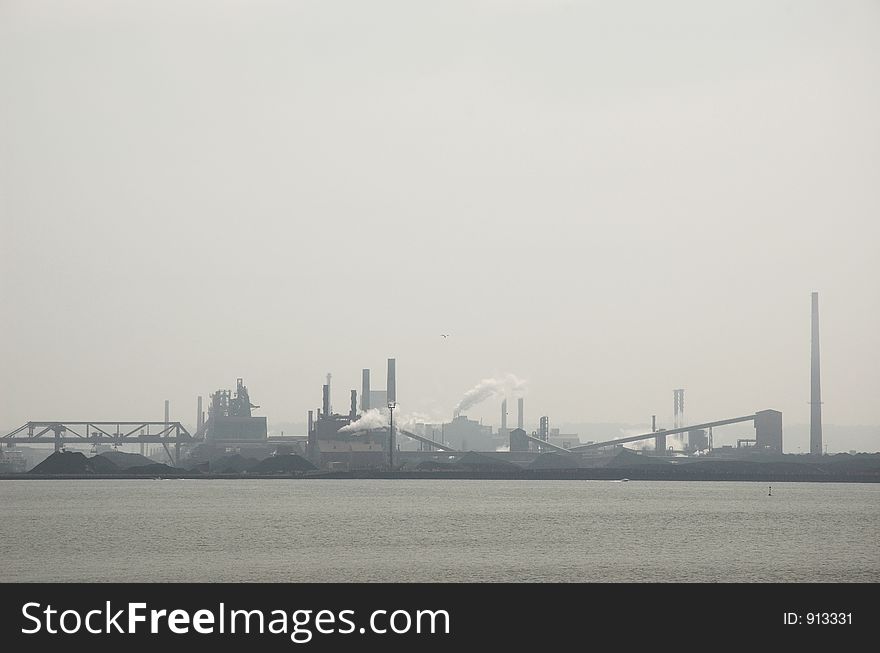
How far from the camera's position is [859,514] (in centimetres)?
10575

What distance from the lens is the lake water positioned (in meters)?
53.0

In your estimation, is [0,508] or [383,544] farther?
[0,508]

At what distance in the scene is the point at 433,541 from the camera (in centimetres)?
6806

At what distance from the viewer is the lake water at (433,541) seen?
5303 centimetres
